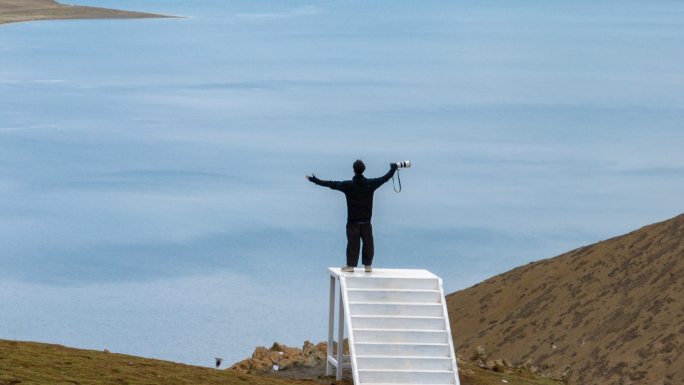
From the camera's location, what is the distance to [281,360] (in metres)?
23.2

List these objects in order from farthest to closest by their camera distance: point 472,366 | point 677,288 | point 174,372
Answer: point 677,288 → point 472,366 → point 174,372

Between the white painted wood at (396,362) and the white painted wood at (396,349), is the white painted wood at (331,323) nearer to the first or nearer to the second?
the white painted wood at (396,349)

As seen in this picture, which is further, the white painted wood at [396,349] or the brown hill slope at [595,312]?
the brown hill slope at [595,312]

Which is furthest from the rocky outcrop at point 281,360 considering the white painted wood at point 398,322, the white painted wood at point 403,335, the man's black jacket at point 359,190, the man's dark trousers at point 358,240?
the man's black jacket at point 359,190

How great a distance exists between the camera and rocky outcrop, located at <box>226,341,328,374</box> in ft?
75.6

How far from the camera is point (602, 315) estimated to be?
33531mm

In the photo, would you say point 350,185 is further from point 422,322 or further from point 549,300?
point 549,300

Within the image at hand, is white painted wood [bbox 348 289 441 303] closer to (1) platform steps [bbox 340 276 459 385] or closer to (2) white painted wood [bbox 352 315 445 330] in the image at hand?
(1) platform steps [bbox 340 276 459 385]

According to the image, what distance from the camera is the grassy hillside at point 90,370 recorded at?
1619 centimetres

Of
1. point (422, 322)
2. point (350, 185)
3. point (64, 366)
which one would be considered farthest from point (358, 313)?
point (64, 366)

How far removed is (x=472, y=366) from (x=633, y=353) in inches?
313

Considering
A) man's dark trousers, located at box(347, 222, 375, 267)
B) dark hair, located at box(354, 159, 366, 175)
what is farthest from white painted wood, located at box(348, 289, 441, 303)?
dark hair, located at box(354, 159, 366, 175)

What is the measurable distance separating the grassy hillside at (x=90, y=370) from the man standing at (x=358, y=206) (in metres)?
3.27

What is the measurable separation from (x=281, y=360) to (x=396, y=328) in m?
6.27
